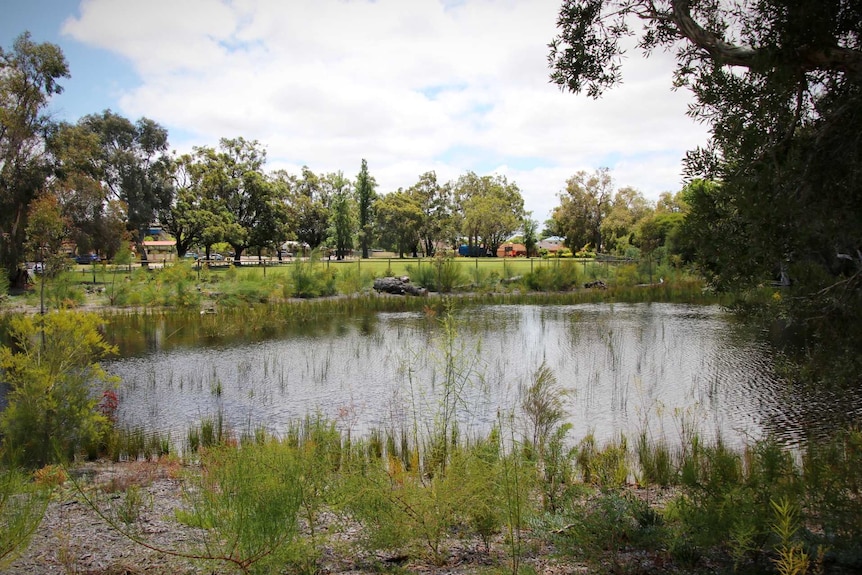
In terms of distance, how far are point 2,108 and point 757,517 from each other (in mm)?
30847

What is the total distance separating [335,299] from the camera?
81.7ft

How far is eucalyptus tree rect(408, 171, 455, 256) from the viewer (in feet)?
226

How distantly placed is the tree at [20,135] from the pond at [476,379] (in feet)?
44.9

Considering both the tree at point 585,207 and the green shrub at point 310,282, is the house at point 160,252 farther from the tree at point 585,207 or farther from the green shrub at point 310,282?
the tree at point 585,207

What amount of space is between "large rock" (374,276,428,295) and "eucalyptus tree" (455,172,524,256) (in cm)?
4043

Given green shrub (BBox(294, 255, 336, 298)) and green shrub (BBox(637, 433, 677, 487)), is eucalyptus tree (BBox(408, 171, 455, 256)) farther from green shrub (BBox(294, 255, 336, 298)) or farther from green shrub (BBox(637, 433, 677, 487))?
green shrub (BBox(637, 433, 677, 487))

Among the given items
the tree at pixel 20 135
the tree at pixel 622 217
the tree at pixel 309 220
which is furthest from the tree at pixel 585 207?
the tree at pixel 20 135

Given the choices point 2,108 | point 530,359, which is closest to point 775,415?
point 530,359

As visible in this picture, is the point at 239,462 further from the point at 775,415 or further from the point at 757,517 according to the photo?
the point at 775,415

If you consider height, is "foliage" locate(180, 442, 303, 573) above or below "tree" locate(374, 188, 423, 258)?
below

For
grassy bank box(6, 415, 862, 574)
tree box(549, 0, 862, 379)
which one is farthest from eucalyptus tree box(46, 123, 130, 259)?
tree box(549, 0, 862, 379)

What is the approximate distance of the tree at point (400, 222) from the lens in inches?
2579

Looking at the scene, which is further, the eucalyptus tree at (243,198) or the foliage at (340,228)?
the foliage at (340,228)

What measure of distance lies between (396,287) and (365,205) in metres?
43.7
